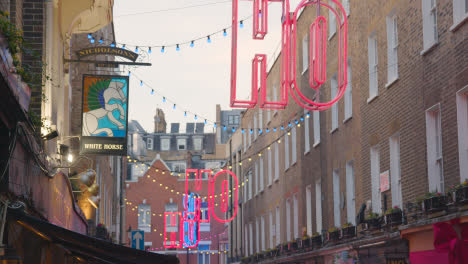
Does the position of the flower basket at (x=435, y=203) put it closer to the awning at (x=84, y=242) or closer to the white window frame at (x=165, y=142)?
the awning at (x=84, y=242)

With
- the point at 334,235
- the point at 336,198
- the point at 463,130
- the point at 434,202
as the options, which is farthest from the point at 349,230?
the point at 463,130

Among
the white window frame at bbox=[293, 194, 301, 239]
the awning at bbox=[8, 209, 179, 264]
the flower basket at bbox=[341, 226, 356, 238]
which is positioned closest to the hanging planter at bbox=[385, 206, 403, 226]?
the flower basket at bbox=[341, 226, 356, 238]

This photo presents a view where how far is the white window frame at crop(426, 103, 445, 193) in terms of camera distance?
1626cm

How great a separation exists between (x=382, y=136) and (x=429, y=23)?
4.12m

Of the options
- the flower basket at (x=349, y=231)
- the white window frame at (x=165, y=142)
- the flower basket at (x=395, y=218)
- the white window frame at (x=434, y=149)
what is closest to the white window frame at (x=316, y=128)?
the flower basket at (x=349, y=231)

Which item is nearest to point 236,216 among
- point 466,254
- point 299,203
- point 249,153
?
point 249,153

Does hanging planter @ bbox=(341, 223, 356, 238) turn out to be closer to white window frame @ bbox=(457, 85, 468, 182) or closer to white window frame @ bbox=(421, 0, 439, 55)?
white window frame @ bbox=(421, 0, 439, 55)

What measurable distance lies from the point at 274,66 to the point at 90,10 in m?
20.4

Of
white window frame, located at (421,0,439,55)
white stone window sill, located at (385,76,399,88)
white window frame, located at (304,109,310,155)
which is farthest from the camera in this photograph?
white window frame, located at (304,109,310,155)

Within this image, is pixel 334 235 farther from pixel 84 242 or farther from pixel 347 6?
pixel 84 242

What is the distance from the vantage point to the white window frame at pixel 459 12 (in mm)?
14711

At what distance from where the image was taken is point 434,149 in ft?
54.4

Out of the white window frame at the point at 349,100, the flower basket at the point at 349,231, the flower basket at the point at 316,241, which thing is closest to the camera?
the flower basket at the point at 349,231

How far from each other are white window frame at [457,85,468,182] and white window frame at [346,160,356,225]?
8.32 metres
